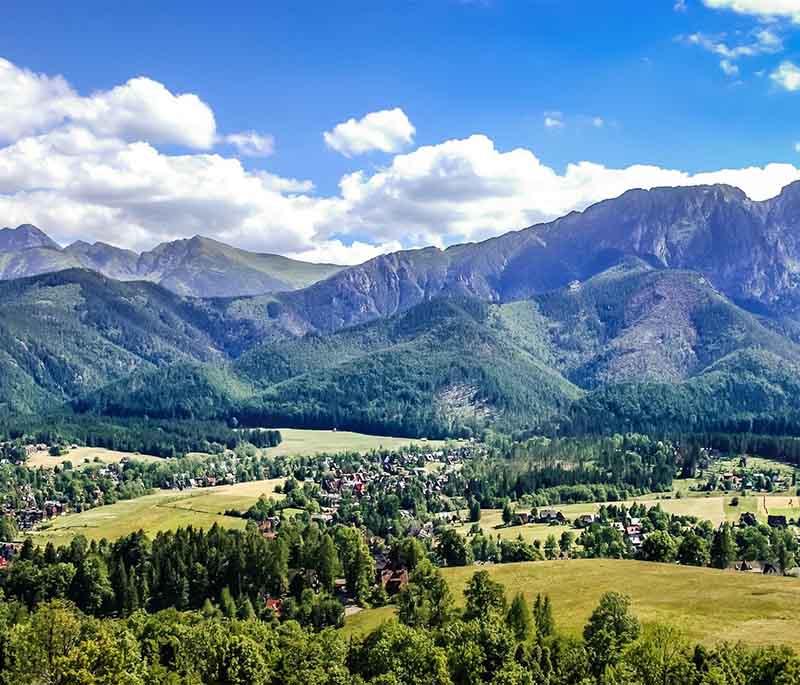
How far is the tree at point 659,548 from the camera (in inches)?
5290

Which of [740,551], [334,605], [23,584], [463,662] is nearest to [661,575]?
[740,551]

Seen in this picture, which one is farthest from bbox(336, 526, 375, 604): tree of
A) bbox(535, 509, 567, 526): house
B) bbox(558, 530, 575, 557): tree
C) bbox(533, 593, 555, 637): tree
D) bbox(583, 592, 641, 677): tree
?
bbox(535, 509, 567, 526): house

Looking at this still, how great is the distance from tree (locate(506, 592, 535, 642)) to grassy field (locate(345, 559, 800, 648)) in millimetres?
5783

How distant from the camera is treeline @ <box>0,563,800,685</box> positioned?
2709 inches

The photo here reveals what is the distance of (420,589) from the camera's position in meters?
102

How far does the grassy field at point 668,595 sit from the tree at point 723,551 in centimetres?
1252

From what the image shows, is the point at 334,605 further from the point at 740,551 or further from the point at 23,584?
the point at 740,551

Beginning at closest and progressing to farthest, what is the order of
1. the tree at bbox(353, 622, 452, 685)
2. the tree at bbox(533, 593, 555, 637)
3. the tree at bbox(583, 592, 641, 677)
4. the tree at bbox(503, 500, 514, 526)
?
1. the tree at bbox(353, 622, 452, 685)
2. the tree at bbox(583, 592, 641, 677)
3. the tree at bbox(533, 593, 555, 637)
4. the tree at bbox(503, 500, 514, 526)

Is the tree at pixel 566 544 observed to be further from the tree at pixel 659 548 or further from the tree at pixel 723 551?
the tree at pixel 723 551

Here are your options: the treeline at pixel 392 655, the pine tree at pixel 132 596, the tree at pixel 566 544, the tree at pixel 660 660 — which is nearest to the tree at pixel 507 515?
the tree at pixel 566 544

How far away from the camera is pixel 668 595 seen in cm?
10506

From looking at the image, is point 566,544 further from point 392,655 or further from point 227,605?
point 392,655

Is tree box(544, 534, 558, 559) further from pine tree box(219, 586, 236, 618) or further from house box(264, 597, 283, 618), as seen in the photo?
pine tree box(219, 586, 236, 618)

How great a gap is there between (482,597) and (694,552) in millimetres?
48528
